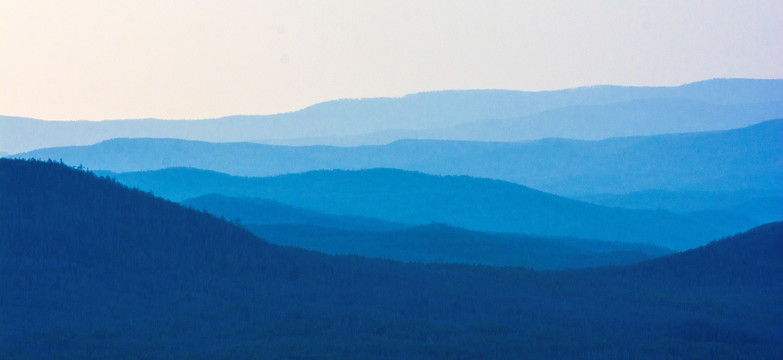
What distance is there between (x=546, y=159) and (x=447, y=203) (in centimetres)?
6771

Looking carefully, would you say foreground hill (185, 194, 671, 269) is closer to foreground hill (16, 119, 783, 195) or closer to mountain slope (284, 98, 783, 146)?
foreground hill (16, 119, 783, 195)

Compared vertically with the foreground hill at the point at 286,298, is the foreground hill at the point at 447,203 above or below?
above

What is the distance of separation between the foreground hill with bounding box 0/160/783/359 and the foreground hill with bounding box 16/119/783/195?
90216 mm

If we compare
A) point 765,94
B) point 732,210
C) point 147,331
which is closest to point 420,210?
point 732,210

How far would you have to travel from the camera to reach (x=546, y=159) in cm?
14475

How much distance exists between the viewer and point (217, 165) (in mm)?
137125

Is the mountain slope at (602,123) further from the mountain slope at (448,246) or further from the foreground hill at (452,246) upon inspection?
the mountain slope at (448,246)

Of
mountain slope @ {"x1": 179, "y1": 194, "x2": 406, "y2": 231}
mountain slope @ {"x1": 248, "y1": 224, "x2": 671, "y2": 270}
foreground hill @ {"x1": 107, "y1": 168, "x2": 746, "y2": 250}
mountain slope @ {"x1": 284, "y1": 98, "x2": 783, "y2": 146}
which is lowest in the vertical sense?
mountain slope @ {"x1": 248, "y1": 224, "x2": 671, "y2": 270}

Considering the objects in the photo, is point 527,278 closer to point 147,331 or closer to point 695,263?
point 695,263

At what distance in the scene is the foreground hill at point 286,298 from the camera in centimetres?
1669

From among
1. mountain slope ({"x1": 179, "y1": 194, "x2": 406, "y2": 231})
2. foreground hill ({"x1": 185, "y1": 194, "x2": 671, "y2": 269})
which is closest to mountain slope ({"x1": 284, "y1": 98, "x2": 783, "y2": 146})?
mountain slope ({"x1": 179, "y1": 194, "x2": 406, "y2": 231})

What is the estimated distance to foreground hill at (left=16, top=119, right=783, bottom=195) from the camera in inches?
4813

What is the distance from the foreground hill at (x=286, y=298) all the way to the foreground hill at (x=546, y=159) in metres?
90.2

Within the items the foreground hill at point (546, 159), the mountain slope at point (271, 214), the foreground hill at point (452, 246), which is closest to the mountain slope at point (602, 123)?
the foreground hill at point (546, 159)
